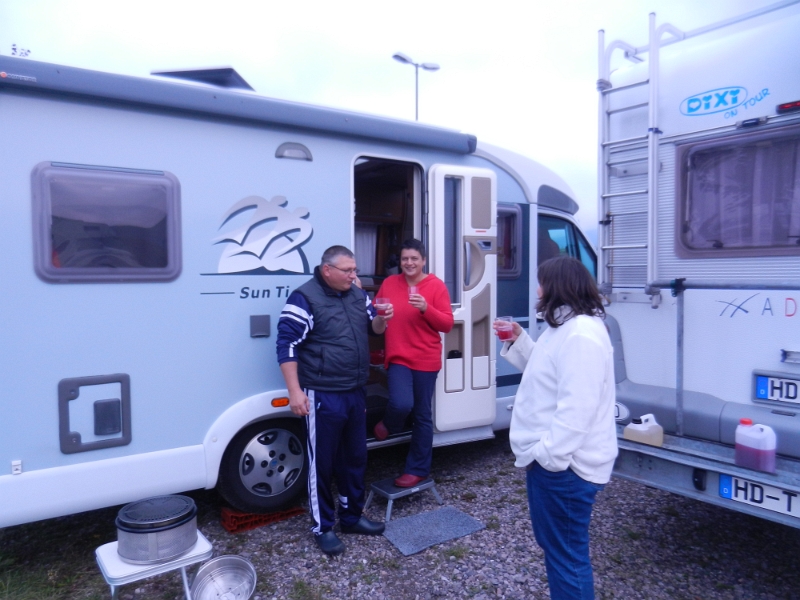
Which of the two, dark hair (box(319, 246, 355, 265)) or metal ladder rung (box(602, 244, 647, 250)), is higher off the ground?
metal ladder rung (box(602, 244, 647, 250))

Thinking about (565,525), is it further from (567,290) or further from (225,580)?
(225,580)

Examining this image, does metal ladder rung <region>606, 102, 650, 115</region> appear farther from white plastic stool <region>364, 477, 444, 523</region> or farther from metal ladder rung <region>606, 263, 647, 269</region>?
white plastic stool <region>364, 477, 444, 523</region>

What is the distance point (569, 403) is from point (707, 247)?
1.83 meters

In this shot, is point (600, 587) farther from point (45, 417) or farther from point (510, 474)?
point (45, 417)

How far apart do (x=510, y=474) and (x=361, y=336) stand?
2018 mm

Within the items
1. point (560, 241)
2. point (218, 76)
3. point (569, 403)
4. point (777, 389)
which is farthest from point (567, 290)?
point (560, 241)

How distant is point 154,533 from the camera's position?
2.75 metres

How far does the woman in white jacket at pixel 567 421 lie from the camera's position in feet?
7.33

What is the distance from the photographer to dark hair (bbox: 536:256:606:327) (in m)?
2.43

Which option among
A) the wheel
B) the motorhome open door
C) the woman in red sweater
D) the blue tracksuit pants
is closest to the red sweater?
the woman in red sweater

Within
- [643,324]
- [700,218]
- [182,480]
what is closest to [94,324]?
[182,480]

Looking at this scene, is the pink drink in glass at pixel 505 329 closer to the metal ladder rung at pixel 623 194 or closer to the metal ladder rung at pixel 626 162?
the metal ladder rung at pixel 623 194

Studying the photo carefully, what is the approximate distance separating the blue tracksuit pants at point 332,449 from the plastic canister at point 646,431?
1516mm

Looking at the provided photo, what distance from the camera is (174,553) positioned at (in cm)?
282
